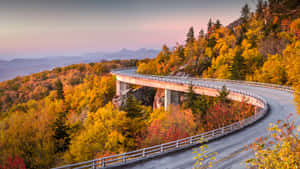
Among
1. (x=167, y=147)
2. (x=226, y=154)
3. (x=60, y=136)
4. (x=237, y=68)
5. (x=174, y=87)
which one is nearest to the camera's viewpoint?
(x=226, y=154)

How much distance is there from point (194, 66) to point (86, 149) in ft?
155

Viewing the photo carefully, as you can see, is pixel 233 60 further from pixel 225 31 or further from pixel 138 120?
pixel 138 120

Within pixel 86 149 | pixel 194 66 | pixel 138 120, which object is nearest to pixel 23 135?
pixel 86 149

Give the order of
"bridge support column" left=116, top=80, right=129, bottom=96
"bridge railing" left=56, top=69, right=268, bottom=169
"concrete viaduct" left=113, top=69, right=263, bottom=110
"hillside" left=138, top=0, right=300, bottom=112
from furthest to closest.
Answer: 1. "bridge support column" left=116, top=80, right=129, bottom=96
2. "hillside" left=138, top=0, right=300, bottom=112
3. "concrete viaduct" left=113, top=69, right=263, bottom=110
4. "bridge railing" left=56, top=69, right=268, bottom=169

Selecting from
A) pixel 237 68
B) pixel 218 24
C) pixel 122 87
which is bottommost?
pixel 122 87

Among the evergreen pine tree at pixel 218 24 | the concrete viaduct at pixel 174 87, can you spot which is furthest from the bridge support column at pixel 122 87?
the evergreen pine tree at pixel 218 24

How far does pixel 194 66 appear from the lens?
6700 cm

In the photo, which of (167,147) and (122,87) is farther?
(122,87)

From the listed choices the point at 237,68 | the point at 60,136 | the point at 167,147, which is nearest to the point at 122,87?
the point at 237,68

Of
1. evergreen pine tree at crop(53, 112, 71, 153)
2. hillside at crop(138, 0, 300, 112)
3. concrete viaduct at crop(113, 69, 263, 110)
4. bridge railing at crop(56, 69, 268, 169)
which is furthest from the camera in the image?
hillside at crop(138, 0, 300, 112)

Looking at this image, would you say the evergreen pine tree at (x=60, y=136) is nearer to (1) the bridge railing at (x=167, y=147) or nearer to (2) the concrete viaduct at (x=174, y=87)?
(1) the bridge railing at (x=167, y=147)

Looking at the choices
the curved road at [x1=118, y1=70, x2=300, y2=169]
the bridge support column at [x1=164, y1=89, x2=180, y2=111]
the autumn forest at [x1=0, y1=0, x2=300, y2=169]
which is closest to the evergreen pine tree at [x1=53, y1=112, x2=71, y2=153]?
the autumn forest at [x1=0, y1=0, x2=300, y2=169]

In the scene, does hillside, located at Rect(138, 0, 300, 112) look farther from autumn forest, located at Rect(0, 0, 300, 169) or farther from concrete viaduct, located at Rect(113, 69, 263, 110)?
concrete viaduct, located at Rect(113, 69, 263, 110)

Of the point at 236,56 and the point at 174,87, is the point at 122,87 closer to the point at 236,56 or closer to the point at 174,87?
the point at 174,87
